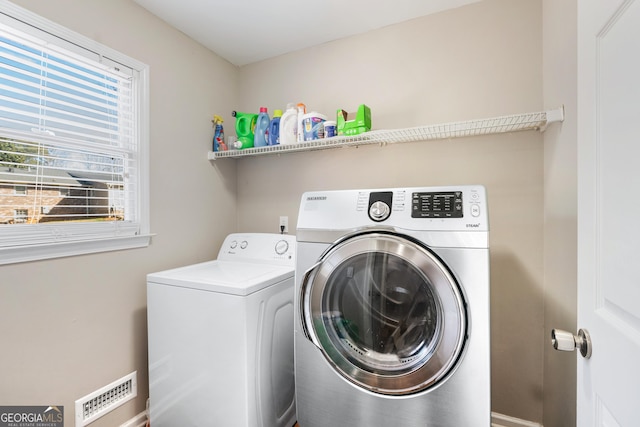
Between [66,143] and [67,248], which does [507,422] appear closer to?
[67,248]

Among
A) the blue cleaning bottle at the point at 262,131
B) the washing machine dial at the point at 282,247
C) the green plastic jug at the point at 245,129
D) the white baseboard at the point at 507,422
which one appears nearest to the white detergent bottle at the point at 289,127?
the blue cleaning bottle at the point at 262,131

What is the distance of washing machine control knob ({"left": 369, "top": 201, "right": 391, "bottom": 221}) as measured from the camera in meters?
1.14

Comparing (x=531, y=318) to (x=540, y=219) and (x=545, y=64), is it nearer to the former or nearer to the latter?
(x=540, y=219)

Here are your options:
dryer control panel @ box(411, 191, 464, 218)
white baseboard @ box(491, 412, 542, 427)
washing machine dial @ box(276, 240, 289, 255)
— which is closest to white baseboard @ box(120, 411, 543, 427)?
white baseboard @ box(491, 412, 542, 427)

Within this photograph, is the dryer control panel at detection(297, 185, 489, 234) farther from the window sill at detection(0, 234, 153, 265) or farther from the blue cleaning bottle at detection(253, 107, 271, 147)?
the window sill at detection(0, 234, 153, 265)

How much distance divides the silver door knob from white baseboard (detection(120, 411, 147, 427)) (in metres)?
2.05

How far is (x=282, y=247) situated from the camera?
1.83 m

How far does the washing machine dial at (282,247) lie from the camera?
1807 millimetres

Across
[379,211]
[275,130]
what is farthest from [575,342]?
[275,130]

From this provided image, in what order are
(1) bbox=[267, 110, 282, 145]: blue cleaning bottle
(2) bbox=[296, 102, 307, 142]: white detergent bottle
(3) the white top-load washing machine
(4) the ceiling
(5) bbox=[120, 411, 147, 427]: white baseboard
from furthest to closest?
(1) bbox=[267, 110, 282, 145]: blue cleaning bottle → (2) bbox=[296, 102, 307, 142]: white detergent bottle → (4) the ceiling → (5) bbox=[120, 411, 147, 427]: white baseboard → (3) the white top-load washing machine

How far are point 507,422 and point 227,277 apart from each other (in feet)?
5.80

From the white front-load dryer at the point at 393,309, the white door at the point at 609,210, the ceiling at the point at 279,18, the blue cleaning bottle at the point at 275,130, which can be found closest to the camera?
the white door at the point at 609,210

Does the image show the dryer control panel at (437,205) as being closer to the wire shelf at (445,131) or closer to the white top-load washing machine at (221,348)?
the wire shelf at (445,131)

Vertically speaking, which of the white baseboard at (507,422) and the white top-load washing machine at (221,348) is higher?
the white top-load washing machine at (221,348)
